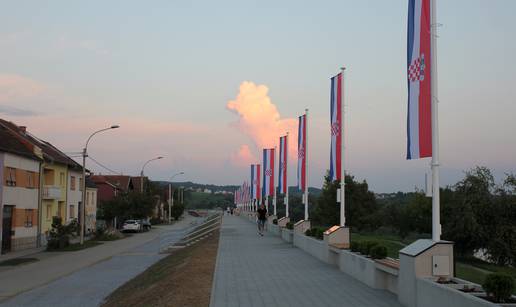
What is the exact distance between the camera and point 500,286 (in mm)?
7473

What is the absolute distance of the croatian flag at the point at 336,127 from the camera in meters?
20.0

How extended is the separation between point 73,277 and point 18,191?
54.6ft

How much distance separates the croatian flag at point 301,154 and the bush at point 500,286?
20.2m

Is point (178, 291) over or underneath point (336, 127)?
underneath

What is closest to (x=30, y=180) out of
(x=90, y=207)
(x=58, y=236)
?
(x=58, y=236)

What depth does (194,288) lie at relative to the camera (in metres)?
13.5

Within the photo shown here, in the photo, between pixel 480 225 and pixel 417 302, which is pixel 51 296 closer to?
pixel 417 302

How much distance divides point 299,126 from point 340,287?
15.9m

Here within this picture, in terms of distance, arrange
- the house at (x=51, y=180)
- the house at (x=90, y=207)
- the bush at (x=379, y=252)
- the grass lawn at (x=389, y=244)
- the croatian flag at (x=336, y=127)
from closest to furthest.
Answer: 1. the bush at (x=379, y=252)
2. the grass lawn at (x=389, y=244)
3. the croatian flag at (x=336, y=127)
4. the house at (x=51, y=180)
5. the house at (x=90, y=207)

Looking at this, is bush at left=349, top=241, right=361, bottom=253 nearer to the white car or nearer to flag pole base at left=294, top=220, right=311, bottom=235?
flag pole base at left=294, top=220, right=311, bottom=235

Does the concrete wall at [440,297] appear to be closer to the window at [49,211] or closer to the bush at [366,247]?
the bush at [366,247]

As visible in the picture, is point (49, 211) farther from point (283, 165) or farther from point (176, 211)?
point (176, 211)

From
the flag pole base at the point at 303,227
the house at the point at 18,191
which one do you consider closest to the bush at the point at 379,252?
the flag pole base at the point at 303,227

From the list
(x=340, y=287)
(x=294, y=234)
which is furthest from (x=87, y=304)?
(x=294, y=234)
